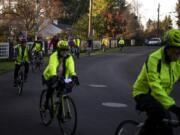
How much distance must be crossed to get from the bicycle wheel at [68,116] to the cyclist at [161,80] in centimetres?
314

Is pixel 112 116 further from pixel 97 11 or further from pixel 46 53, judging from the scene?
pixel 97 11

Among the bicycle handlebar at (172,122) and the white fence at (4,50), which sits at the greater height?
the white fence at (4,50)

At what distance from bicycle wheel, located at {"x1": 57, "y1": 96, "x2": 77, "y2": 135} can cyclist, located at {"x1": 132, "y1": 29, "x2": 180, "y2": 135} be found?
3.14 metres

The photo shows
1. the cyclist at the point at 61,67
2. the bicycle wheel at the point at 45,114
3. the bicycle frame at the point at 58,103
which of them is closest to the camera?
the bicycle frame at the point at 58,103

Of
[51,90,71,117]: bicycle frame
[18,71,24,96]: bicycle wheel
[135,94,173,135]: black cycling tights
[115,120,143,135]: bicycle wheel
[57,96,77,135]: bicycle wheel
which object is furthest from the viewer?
[18,71,24,96]: bicycle wheel

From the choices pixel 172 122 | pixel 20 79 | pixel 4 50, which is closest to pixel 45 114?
pixel 172 122

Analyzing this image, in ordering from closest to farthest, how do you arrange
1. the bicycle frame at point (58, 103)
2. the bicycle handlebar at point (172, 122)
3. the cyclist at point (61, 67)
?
the bicycle handlebar at point (172, 122) < the bicycle frame at point (58, 103) < the cyclist at point (61, 67)

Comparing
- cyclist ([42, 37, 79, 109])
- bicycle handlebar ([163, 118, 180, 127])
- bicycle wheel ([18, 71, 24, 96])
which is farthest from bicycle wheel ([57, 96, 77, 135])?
bicycle wheel ([18, 71, 24, 96])

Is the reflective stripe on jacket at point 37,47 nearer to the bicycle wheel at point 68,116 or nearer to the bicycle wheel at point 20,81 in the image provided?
the bicycle wheel at point 20,81

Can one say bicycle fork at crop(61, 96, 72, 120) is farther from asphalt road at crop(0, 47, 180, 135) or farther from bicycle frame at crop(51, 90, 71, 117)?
asphalt road at crop(0, 47, 180, 135)

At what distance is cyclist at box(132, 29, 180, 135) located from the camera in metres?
5.44

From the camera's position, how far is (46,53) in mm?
41625

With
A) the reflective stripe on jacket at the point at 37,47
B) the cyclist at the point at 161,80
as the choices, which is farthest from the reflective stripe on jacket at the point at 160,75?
the reflective stripe on jacket at the point at 37,47

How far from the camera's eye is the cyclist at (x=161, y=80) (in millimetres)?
5441
